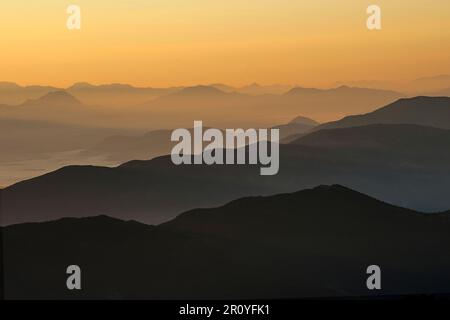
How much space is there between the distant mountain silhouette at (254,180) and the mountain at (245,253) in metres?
0.12

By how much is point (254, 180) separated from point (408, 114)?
5.72 ft

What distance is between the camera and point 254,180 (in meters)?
7.64

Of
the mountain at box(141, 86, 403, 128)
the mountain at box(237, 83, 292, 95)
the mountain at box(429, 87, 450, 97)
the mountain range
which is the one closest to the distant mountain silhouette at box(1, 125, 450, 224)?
the mountain range

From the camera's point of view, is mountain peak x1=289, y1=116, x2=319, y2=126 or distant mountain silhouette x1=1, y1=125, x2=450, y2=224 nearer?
distant mountain silhouette x1=1, y1=125, x2=450, y2=224

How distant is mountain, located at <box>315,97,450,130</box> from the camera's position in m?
7.78

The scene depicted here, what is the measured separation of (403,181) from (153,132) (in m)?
2.59

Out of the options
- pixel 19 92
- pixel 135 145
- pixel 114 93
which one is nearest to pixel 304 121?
pixel 135 145

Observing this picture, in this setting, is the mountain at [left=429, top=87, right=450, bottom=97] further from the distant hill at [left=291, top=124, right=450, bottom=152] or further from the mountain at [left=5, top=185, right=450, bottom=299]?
the mountain at [left=5, top=185, right=450, bottom=299]

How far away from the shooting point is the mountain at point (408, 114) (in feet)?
25.5

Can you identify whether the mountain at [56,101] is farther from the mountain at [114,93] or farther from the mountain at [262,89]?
the mountain at [262,89]

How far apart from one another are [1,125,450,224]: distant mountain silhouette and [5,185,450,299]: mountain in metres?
0.12

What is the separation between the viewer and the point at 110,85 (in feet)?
24.6
